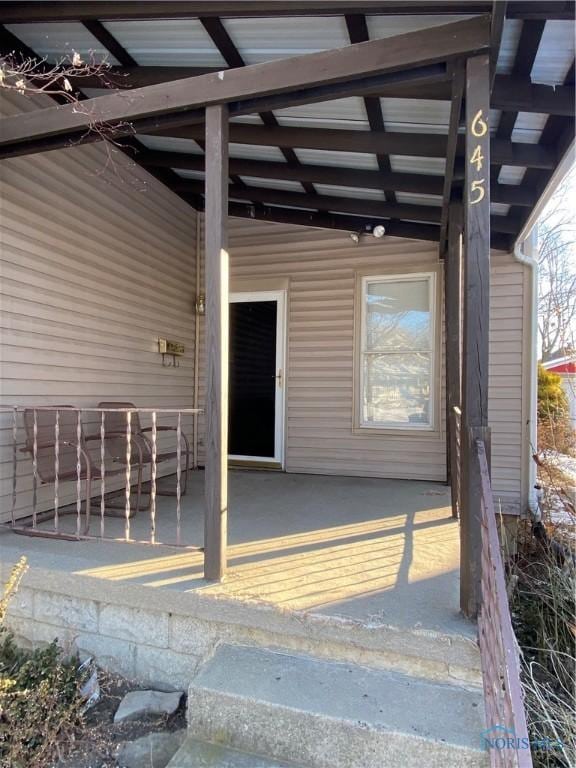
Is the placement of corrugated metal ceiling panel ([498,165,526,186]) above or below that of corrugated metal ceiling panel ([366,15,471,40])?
below

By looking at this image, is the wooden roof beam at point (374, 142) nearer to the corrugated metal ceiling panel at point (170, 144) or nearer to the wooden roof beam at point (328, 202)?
the corrugated metal ceiling panel at point (170, 144)

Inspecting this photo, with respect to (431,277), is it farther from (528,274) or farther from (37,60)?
(37,60)

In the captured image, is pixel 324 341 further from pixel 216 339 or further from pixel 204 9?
pixel 204 9

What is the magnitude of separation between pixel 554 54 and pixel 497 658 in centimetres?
253

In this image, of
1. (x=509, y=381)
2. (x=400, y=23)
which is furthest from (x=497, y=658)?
(x=509, y=381)

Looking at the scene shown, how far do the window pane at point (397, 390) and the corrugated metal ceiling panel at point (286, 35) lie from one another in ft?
9.23

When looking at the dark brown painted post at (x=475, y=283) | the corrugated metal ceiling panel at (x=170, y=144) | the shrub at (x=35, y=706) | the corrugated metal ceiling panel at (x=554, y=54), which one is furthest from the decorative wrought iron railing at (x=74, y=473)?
the corrugated metal ceiling panel at (x=554, y=54)

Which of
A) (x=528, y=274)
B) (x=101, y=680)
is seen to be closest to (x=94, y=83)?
(x=101, y=680)

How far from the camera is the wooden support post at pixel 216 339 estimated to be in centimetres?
214

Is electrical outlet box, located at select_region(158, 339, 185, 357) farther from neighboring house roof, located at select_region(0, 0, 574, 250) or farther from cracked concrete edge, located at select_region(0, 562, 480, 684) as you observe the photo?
cracked concrete edge, located at select_region(0, 562, 480, 684)

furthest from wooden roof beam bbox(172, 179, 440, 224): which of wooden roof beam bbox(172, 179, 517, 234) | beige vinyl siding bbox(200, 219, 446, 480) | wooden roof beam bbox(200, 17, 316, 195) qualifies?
wooden roof beam bbox(200, 17, 316, 195)

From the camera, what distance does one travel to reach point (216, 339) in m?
2.17

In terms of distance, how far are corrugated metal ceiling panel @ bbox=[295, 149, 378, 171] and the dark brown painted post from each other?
1523mm

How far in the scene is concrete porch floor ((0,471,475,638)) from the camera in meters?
1.95
